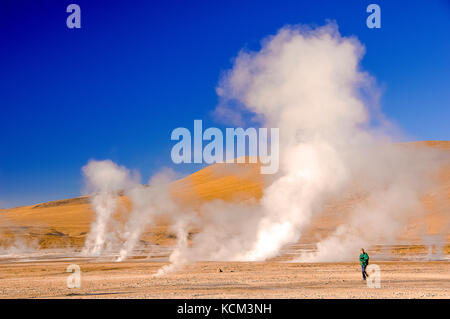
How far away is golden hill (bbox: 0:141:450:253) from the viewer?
87688 mm

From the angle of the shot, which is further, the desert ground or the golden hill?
the golden hill

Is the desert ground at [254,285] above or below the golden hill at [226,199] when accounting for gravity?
below

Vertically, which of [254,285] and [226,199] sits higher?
[226,199]

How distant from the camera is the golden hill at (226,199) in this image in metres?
87.7

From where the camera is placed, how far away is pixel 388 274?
1132 inches

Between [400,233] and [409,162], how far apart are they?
5014cm

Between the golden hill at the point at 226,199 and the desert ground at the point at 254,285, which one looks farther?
the golden hill at the point at 226,199

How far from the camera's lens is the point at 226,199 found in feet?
507

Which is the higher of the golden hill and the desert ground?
the golden hill

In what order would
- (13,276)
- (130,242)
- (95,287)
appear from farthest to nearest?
1. (130,242)
2. (13,276)
3. (95,287)

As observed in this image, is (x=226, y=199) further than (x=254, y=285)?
Yes

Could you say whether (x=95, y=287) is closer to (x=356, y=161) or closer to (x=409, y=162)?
(x=356, y=161)
